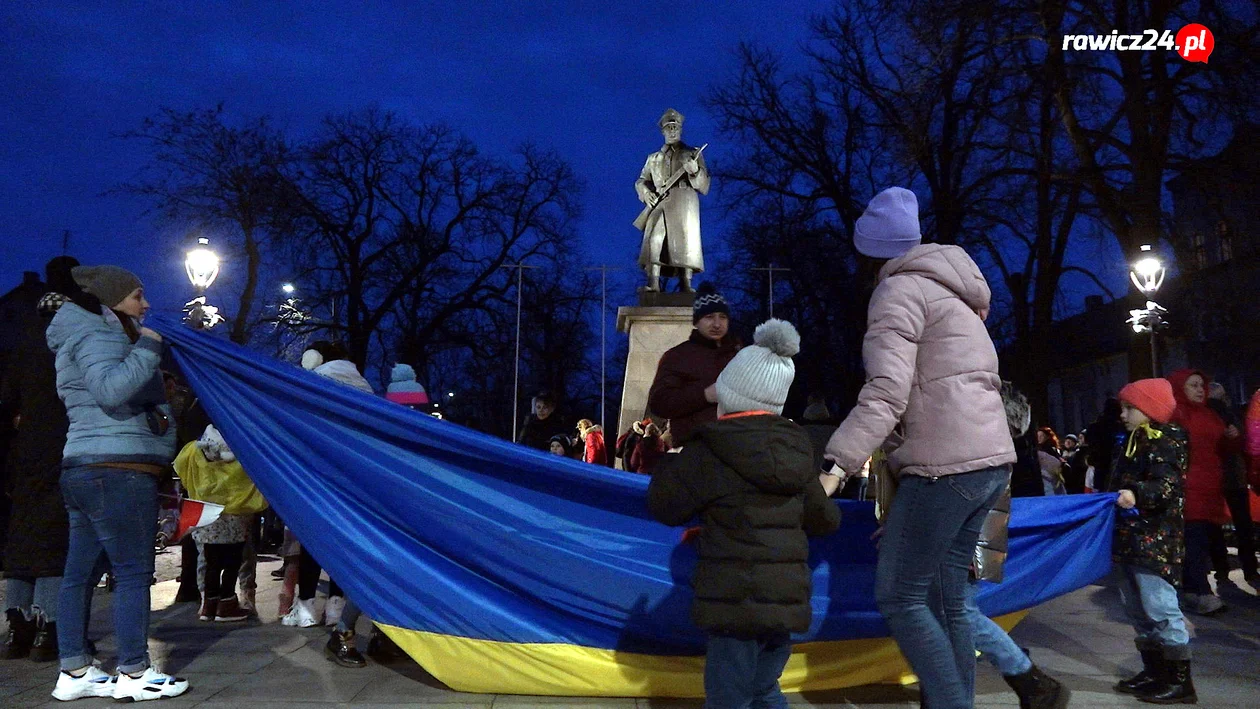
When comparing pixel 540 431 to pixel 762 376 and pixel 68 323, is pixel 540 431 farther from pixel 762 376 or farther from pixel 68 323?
pixel 762 376

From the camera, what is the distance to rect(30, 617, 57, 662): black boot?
5.40 metres

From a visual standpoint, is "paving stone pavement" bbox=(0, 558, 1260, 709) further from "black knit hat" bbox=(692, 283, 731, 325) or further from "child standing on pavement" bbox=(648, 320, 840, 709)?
"black knit hat" bbox=(692, 283, 731, 325)

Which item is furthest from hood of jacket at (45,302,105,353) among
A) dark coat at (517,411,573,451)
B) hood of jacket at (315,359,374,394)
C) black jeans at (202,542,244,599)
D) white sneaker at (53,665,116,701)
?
dark coat at (517,411,573,451)

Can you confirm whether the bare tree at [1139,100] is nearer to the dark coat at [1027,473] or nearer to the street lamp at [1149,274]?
the street lamp at [1149,274]

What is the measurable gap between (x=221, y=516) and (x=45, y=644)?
5.77ft

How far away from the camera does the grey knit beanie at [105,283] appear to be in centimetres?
468

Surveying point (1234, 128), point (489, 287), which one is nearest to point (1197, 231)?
point (1234, 128)

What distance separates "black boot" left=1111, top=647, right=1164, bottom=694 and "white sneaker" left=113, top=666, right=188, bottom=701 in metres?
4.30

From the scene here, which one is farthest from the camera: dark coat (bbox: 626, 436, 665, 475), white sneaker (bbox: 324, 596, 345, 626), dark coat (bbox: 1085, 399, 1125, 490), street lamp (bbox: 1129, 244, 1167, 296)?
street lamp (bbox: 1129, 244, 1167, 296)

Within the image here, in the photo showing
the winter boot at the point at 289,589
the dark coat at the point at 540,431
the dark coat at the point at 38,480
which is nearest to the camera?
the dark coat at the point at 38,480

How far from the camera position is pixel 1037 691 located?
12.2 ft

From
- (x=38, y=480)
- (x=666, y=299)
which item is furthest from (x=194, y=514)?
(x=666, y=299)

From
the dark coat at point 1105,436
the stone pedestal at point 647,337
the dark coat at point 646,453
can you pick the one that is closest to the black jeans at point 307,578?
the dark coat at point 646,453

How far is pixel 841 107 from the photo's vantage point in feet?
92.9
